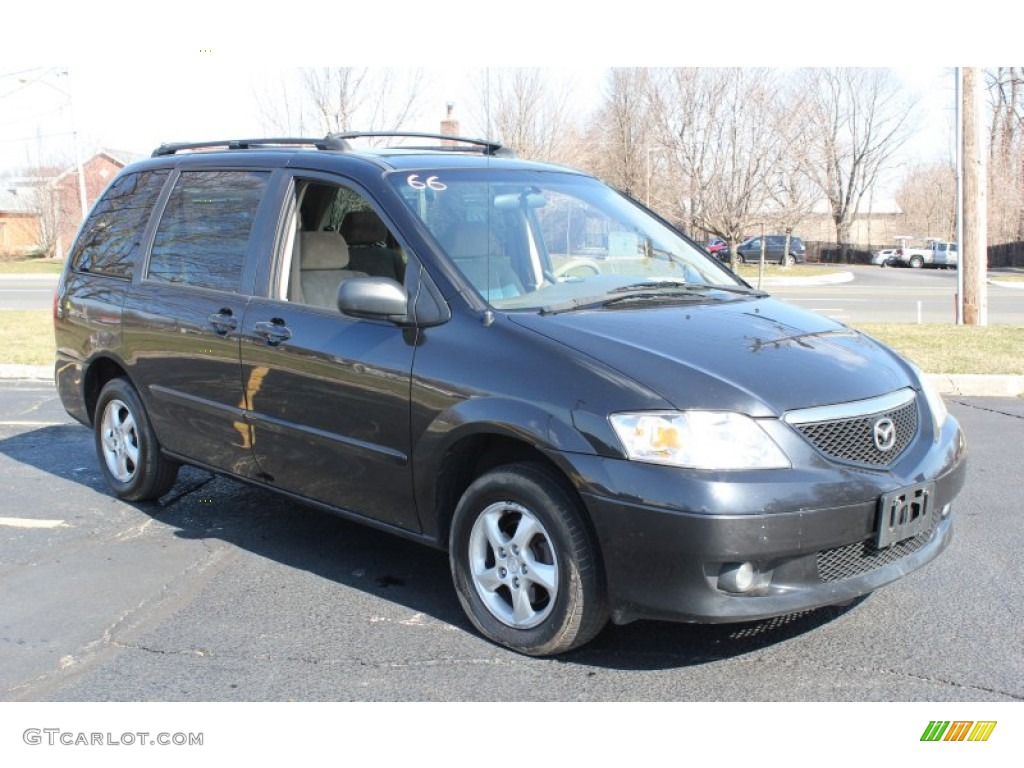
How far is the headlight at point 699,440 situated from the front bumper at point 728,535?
0.13 feet

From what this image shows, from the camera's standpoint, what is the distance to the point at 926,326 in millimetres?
14023

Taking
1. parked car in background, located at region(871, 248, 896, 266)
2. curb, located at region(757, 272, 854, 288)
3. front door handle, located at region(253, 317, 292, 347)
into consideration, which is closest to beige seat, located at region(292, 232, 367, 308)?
front door handle, located at region(253, 317, 292, 347)

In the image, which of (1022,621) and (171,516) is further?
(171,516)

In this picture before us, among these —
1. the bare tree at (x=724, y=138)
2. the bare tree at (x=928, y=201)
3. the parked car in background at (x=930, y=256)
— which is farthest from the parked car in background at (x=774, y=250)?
the bare tree at (x=724, y=138)

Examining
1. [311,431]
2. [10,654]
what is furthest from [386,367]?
[10,654]

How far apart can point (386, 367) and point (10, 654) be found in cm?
179

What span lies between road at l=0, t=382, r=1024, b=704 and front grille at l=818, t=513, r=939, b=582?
0.38 m

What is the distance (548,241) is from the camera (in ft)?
15.4

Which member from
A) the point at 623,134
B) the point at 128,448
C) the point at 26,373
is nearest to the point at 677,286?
the point at 128,448

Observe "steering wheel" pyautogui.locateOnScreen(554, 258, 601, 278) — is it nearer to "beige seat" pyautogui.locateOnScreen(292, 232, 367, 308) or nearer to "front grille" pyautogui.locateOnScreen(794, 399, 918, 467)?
"beige seat" pyautogui.locateOnScreen(292, 232, 367, 308)

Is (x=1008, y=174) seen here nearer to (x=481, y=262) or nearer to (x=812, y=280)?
(x=812, y=280)

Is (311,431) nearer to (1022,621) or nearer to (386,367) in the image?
(386,367)

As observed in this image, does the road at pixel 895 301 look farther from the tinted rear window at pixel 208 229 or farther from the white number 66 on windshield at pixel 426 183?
the white number 66 on windshield at pixel 426 183

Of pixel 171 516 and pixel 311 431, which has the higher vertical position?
pixel 311 431
